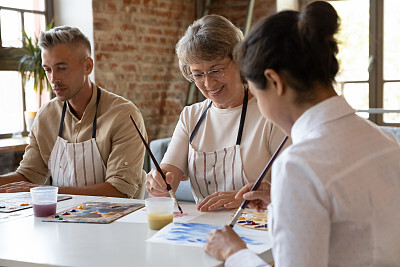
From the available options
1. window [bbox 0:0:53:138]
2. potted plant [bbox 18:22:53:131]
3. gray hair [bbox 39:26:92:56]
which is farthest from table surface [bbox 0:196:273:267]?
window [bbox 0:0:53:138]

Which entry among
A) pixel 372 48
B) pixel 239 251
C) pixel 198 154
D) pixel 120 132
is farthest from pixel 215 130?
pixel 372 48

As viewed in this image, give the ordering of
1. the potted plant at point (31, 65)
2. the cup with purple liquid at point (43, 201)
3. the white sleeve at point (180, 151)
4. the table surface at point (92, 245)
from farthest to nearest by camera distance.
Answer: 1. the potted plant at point (31, 65)
2. the white sleeve at point (180, 151)
3. the cup with purple liquid at point (43, 201)
4. the table surface at point (92, 245)

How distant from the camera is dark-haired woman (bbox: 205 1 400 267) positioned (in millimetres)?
1081

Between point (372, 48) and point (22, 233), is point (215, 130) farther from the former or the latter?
point (372, 48)

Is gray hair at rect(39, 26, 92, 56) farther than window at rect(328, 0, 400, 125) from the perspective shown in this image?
No

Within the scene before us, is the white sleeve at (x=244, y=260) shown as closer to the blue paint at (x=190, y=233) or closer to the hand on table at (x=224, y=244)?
the hand on table at (x=224, y=244)

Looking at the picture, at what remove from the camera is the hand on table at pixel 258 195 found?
1.81 m

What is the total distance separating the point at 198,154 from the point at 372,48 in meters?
4.55

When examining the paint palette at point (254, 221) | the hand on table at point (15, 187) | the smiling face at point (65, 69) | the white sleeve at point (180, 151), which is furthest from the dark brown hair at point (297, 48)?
the smiling face at point (65, 69)

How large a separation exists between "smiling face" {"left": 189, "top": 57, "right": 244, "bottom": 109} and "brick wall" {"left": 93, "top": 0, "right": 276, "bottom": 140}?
9.79 feet

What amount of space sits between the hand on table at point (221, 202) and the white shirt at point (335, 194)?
0.89 m

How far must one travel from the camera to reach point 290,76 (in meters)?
1.18

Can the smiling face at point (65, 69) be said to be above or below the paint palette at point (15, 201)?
above

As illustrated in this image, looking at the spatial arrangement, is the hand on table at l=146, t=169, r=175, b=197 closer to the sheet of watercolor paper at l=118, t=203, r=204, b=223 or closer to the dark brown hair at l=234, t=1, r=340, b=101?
the sheet of watercolor paper at l=118, t=203, r=204, b=223
